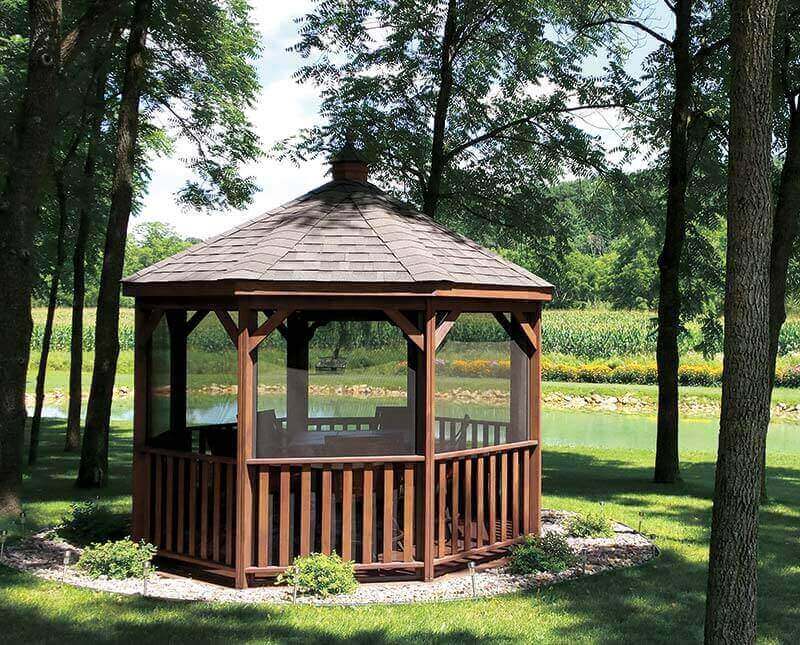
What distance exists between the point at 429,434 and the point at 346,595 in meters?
1.47

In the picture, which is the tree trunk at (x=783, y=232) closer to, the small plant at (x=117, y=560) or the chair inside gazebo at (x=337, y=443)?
the chair inside gazebo at (x=337, y=443)

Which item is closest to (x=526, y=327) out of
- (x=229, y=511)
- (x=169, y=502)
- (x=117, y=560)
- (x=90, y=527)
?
(x=229, y=511)

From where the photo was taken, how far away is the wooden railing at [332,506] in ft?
23.7

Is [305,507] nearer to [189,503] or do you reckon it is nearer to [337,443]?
[337,443]

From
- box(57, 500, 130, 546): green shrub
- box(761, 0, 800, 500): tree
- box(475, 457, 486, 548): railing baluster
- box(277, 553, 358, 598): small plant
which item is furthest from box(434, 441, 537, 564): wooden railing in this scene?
box(761, 0, 800, 500): tree

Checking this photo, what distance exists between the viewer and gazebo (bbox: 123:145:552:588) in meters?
7.23

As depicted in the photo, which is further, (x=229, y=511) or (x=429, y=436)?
(x=429, y=436)

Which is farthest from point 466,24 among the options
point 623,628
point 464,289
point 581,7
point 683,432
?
point 683,432

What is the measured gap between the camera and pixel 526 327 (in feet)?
28.0

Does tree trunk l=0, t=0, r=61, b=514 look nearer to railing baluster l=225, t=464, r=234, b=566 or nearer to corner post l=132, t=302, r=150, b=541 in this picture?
corner post l=132, t=302, r=150, b=541

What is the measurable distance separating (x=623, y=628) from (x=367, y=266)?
3466 millimetres

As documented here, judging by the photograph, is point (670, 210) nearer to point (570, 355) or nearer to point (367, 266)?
point (367, 266)

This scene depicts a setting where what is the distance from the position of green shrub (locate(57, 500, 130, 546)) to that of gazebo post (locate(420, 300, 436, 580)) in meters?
3.26

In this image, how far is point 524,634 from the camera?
231 inches
